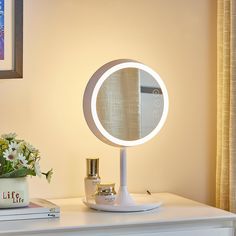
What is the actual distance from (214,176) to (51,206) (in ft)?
2.52

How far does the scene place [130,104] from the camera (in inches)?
71.7

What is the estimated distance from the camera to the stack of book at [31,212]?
1.61 metres

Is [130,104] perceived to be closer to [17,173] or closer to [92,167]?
[92,167]

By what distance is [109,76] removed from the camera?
1.80m

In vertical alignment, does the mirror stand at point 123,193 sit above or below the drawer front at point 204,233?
above

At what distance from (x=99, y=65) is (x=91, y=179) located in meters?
0.41

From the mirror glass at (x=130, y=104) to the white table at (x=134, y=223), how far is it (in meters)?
0.26

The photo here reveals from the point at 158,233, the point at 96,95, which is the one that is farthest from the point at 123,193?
the point at 96,95

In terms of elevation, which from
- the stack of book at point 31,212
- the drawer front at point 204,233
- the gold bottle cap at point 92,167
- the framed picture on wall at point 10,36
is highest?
the framed picture on wall at point 10,36

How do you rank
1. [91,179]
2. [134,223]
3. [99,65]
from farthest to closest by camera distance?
[99,65], [91,179], [134,223]

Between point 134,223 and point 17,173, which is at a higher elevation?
point 17,173

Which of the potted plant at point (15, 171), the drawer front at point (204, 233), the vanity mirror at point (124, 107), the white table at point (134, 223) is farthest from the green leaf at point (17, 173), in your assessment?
the drawer front at point (204, 233)

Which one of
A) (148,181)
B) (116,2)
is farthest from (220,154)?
(116,2)

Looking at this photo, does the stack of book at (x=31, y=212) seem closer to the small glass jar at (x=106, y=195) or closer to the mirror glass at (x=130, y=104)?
the small glass jar at (x=106, y=195)
